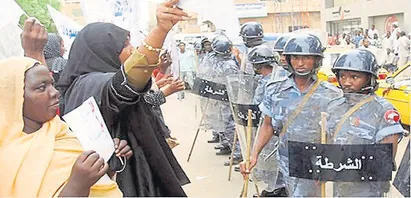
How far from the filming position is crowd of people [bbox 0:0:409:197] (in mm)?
2016

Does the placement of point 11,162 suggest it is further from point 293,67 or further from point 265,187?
point 265,187

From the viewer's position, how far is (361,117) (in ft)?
11.1

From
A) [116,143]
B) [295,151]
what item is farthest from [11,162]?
[295,151]

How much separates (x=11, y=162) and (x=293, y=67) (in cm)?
278

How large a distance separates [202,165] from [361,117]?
494cm

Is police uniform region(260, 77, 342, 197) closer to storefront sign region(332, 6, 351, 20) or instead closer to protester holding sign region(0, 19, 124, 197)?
protester holding sign region(0, 19, 124, 197)

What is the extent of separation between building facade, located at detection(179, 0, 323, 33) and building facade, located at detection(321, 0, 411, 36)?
2.04 m

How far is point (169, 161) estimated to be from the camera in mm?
2525

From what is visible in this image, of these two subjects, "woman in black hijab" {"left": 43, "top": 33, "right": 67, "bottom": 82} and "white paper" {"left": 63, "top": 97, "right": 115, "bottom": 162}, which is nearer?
"white paper" {"left": 63, "top": 97, "right": 115, "bottom": 162}

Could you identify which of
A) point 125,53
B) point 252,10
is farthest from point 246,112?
point 252,10

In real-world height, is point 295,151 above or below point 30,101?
below

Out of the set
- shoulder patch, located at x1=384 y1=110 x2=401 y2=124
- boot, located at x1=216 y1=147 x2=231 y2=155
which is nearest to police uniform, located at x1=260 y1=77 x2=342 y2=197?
shoulder patch, located at x1=384 y1=110 x2=401 y2=124

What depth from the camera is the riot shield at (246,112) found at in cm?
515

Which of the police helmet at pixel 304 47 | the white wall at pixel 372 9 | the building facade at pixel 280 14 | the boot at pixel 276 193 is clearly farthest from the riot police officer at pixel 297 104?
the white wall at pixel 372 9
